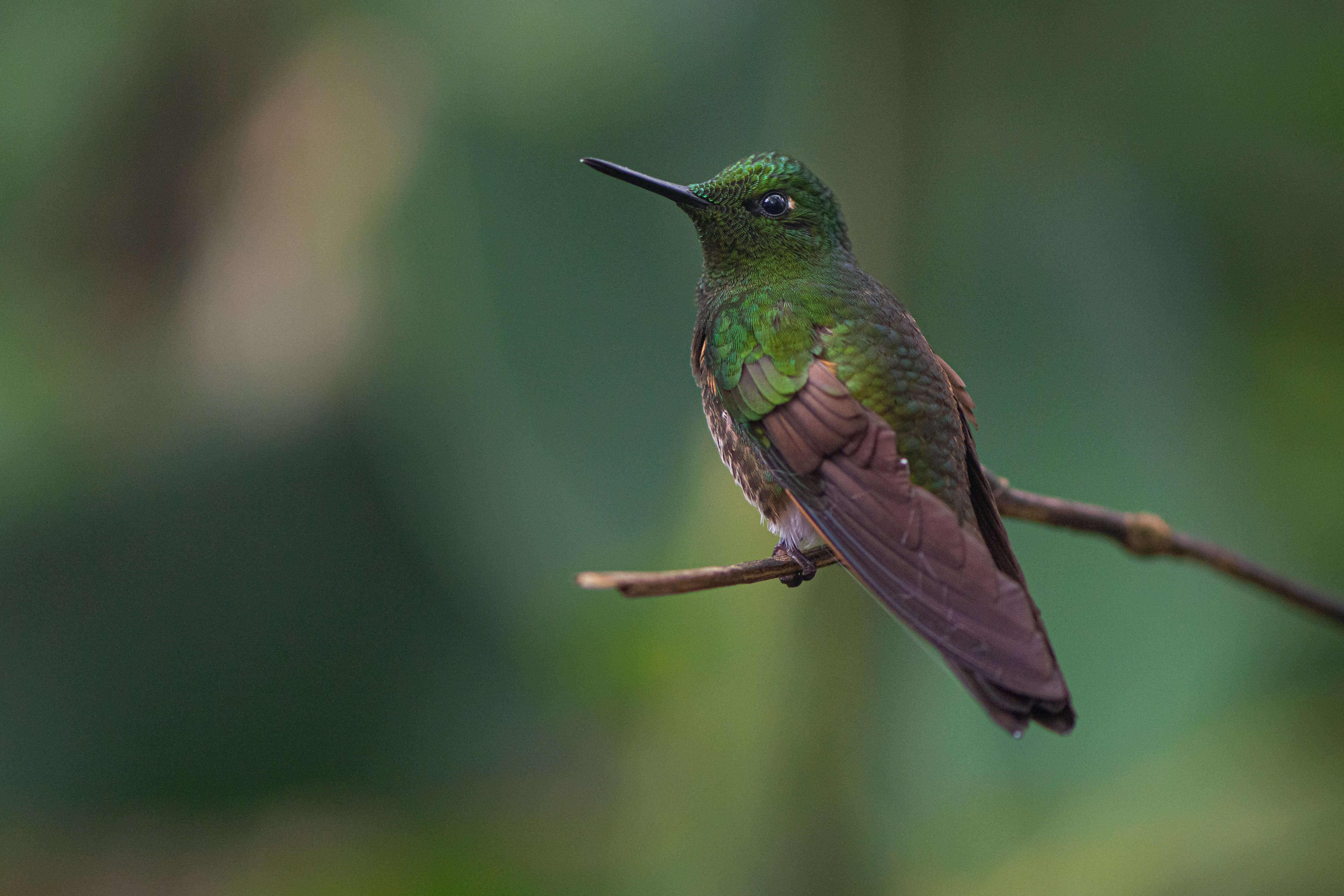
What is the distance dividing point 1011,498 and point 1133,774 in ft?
2.52

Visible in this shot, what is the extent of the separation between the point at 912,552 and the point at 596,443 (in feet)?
2.95

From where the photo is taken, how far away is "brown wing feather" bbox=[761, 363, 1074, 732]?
0.77 metres

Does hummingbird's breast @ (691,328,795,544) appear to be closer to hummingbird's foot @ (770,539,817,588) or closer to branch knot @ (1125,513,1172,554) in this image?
hummingbird's foot @ (770,539,817,588)

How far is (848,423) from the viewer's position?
0.97m


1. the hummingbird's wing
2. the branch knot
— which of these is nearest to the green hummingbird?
the hummingbird's wing

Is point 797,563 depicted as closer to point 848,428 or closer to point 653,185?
point 848,428

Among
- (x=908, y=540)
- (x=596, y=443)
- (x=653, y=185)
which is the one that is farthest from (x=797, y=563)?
(x=596, y=443)

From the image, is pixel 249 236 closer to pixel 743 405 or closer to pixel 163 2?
pixel 163 2

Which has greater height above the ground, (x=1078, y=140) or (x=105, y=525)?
(x=1078, y=140)

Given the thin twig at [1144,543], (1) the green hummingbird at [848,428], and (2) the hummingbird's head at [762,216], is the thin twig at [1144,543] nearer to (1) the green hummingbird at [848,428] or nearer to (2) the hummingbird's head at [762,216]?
(1) the green hummingbird at [848,428]

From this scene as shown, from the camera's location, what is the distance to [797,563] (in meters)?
0.97

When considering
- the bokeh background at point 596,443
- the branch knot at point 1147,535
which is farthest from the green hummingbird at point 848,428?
the bokeh background at point 596,443

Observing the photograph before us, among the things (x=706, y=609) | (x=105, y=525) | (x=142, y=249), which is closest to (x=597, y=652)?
(x=706, y=609)

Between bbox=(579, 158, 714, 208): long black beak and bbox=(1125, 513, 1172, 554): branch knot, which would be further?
bbox=(1125, 513, 1172, 554): branch knot
